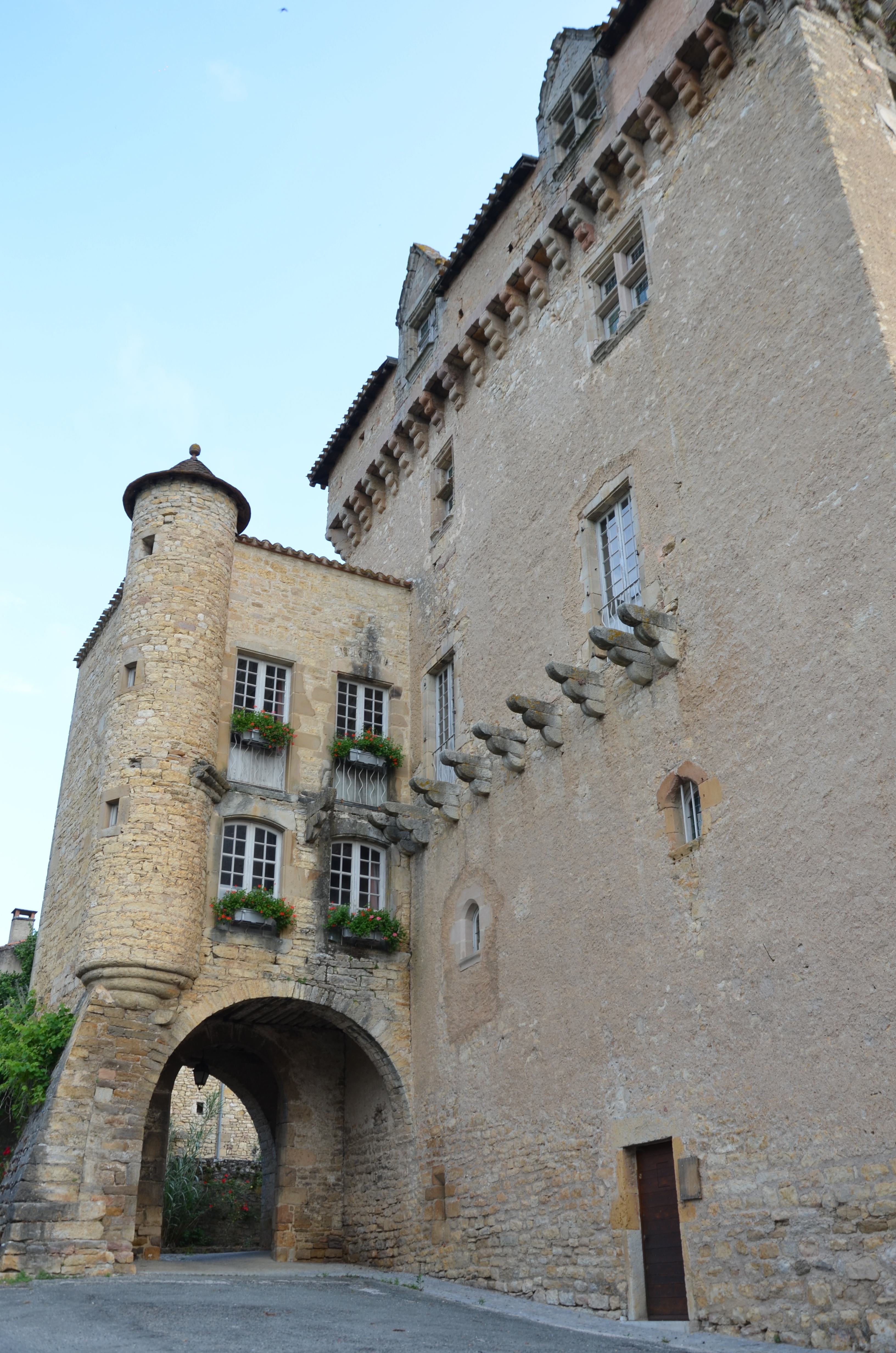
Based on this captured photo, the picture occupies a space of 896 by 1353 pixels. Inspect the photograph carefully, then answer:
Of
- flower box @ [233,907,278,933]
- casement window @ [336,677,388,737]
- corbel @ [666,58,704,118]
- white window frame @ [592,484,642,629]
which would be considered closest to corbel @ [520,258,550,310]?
corbel @ [666,58,704,118]

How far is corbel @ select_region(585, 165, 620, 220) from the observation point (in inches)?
492

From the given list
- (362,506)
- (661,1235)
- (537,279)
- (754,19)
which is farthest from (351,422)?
(661,1235)

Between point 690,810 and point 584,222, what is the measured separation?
7.43m

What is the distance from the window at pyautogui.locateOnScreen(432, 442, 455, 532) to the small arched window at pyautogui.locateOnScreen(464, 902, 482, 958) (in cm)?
559

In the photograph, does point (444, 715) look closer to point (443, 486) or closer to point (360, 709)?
point (360, 709)

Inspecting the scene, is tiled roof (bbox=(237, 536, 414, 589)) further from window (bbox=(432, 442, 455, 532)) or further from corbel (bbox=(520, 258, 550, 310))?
corbel (bbox=(520, 258, 550, 310))

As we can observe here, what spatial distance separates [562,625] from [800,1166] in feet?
19.3

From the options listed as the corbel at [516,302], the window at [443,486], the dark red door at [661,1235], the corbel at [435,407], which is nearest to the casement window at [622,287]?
the corbel at [516,302]

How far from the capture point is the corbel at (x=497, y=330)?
1450 centimetres

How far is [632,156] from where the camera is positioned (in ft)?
39.8

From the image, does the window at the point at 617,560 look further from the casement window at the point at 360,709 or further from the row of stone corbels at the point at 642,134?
the casement window at the point at 360,709

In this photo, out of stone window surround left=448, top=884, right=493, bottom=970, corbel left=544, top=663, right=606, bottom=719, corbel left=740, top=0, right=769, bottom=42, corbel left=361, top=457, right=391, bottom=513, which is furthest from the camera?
corbel left=361, top=457, right=391, bottom=513

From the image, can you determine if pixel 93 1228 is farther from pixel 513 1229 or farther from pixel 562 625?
pixel 562 625

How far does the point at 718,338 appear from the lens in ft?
33.4
